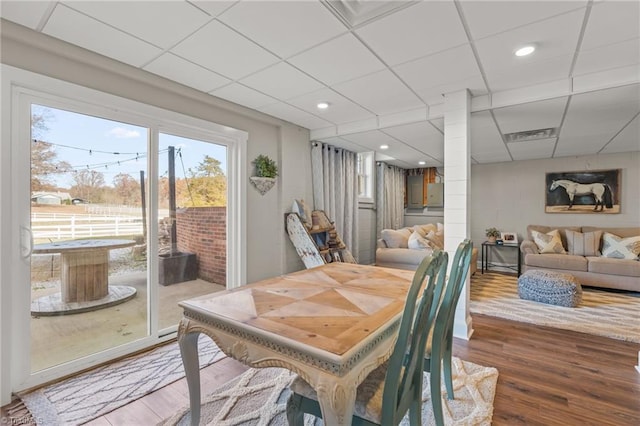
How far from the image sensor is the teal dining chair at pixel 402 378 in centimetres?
102

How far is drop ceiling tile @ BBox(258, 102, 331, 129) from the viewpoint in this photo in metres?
3.23

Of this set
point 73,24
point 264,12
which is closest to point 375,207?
point 264,12

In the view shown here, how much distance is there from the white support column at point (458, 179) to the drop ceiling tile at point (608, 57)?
82cm

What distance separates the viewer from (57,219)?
7.04 ft

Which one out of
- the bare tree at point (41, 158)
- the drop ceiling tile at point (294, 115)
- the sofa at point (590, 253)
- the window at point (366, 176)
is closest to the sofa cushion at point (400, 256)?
the window at point (366, 176)

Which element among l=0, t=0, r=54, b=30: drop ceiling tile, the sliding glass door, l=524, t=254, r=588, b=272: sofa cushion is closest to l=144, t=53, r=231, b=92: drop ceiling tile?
the sliding glass door

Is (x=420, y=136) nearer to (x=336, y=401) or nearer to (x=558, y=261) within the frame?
(x=558, y=261)

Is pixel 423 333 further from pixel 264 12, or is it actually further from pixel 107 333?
pixel 107 333

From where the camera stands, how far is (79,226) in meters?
2.27

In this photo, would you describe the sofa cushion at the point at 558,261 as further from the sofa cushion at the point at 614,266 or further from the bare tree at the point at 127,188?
the bare tree at the point at 127,188

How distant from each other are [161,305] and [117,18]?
2.27 m

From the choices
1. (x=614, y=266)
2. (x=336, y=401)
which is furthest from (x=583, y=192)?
(x=336, y=401)

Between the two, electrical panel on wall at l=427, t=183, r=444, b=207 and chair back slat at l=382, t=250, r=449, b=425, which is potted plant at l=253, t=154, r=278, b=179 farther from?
electrical panel on wall at l=427, t=183, r=444, b=207

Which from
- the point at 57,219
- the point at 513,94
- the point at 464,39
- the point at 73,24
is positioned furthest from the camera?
the point at 513,94
